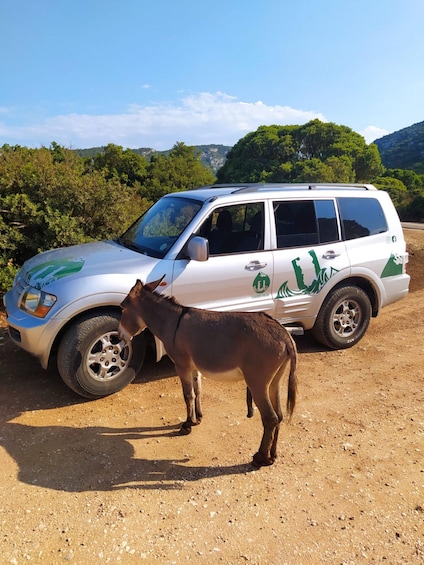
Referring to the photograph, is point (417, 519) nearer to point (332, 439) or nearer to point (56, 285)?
point (332, 439)

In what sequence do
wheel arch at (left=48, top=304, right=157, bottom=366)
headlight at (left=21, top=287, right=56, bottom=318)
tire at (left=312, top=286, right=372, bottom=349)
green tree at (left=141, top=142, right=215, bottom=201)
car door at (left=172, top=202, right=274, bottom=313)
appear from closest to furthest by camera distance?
headlight at (left=21, top=287, right=56, bottom=318), wheel arch at (left=48, top=304, right=157, bottom=366), car door at (left=172, top=202, right=274, bottom=313), tire at (left=312, top=286, right=372, bottom=349), green tree at (left=141, top=142, right=215, bottom=201)

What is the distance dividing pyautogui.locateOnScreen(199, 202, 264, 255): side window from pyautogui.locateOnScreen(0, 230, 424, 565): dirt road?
1630 millimetres

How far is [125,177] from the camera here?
85.6 ft

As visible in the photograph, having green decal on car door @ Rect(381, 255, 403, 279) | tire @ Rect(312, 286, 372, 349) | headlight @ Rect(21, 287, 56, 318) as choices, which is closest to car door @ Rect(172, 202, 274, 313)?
tire @ Rect(312, 286, 372, 349)

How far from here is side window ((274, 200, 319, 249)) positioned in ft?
16.8

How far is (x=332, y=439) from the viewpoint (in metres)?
3.72

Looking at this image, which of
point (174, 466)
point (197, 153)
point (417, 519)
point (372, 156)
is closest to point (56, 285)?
point (174, 466)

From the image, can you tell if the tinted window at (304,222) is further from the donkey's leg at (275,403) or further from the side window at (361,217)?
the donkey's leg at (275,403)

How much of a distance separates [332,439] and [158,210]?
340 cm

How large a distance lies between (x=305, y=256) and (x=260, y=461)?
273 centimetres

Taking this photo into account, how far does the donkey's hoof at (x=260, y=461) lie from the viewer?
130 inches

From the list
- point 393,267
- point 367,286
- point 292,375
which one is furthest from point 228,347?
point 393,267

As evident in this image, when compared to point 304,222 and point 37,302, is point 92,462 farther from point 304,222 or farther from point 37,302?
point 304,222

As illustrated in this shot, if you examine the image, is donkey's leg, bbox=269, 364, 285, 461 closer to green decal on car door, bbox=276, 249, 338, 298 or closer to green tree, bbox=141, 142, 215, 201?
green decal on car door, bbox=276, 249, 338, 298
